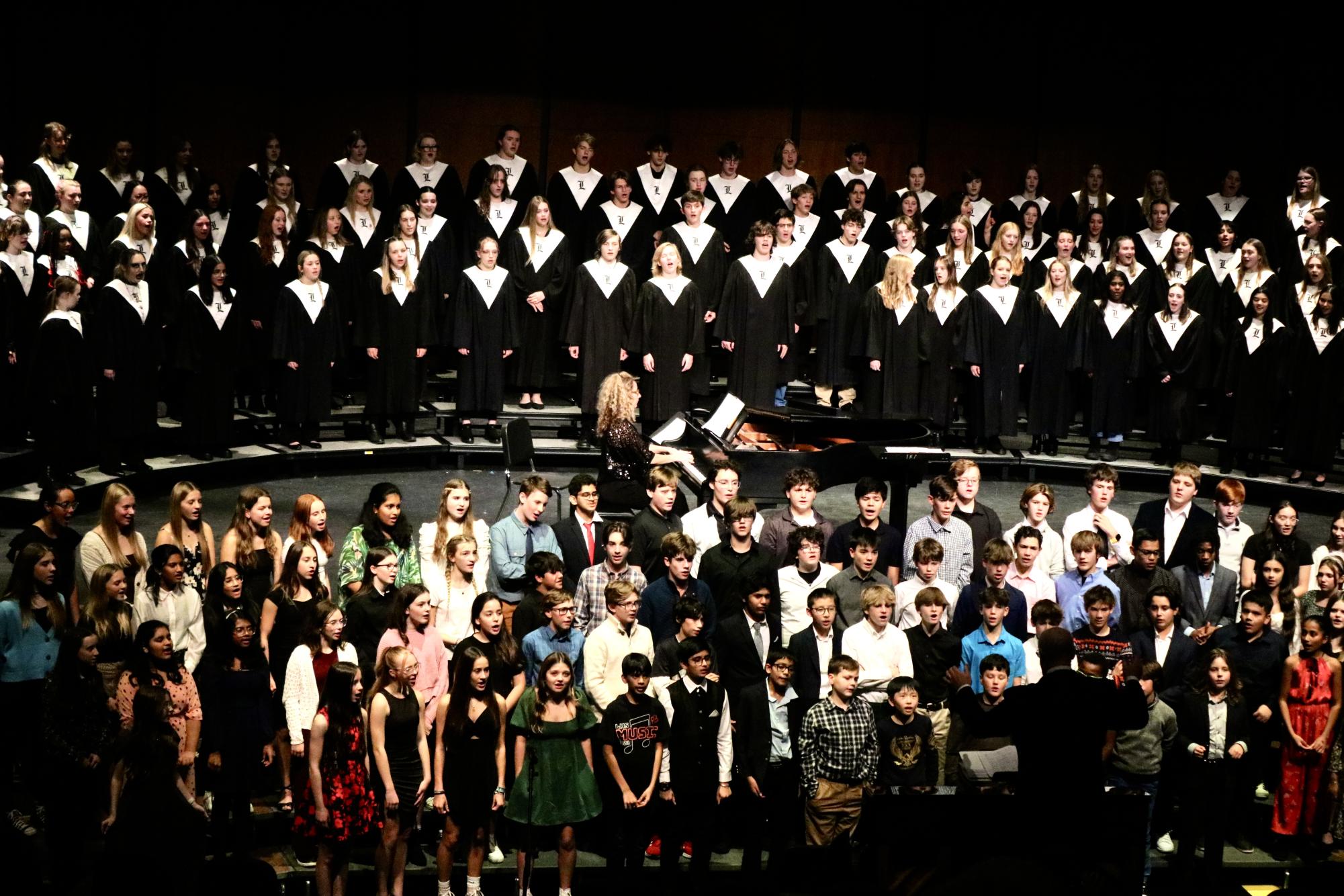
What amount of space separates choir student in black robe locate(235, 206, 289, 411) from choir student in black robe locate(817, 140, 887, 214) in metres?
4.29

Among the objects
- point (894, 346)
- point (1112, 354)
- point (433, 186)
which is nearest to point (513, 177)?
point (433, 186)

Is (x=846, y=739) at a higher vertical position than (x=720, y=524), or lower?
lower

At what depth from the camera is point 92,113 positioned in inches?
517

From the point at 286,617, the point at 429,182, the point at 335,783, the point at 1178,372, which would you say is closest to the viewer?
the point at 335,783

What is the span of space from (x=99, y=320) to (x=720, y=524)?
4481 millimetres

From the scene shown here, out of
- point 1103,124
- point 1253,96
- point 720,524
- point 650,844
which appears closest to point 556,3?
point 1103,124

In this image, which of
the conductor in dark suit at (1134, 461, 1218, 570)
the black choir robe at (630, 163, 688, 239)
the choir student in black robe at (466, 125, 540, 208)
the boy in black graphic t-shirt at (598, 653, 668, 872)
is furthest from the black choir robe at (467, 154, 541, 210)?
the boy in black graphic t-shirt at (598, 653, 668, 872)

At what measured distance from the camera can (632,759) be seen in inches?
256

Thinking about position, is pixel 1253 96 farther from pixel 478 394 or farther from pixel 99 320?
pixel 99 320

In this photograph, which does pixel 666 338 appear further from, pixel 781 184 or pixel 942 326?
pixel 781 184

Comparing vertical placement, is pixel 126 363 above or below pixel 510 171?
below

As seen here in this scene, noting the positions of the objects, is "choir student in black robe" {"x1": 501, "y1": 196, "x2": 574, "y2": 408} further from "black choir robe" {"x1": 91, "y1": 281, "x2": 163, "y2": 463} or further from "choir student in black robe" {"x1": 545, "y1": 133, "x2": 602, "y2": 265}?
"black choir robe" {"x1": 91, "y1": 281, "x2": 163, "y2": 463}

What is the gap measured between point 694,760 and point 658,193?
25.0ft

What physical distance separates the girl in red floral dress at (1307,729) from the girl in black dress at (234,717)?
4.12 m
